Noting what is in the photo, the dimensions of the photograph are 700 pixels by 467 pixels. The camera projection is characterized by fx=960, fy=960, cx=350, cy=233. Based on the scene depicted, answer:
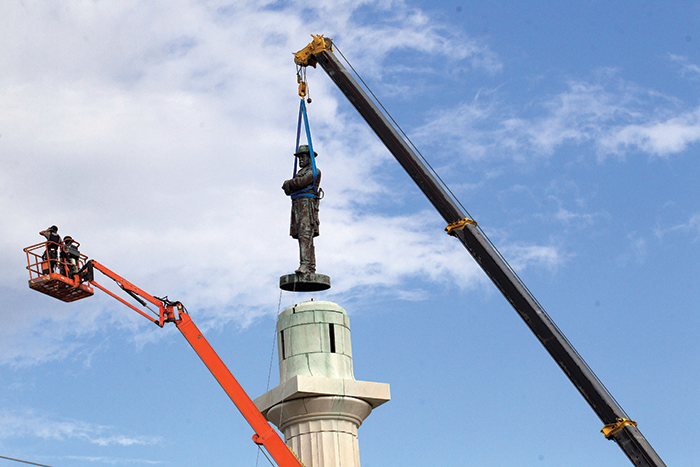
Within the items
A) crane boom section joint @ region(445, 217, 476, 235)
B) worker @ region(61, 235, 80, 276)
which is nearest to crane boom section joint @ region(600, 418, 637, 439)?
crane boom section joint @ region(445, 217, 476, 235)

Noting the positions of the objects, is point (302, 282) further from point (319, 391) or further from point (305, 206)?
point (319, 391)

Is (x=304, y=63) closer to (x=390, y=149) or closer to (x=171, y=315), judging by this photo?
(x=390, y=149)

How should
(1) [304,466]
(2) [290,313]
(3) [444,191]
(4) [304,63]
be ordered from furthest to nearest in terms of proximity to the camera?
(4) [304,63], (3) [444,191], (2) [290,313], (1) [304,466]

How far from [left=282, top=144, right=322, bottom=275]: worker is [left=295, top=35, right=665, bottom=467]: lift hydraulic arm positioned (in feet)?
17.7

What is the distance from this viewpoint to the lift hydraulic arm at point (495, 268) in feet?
91.9

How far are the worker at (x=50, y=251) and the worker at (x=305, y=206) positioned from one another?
679 cm

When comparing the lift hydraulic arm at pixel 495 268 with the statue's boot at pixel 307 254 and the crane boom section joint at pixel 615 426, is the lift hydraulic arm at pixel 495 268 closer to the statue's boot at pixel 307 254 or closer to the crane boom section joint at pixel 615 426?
Result: the crane boom section joint at pixel 615 426

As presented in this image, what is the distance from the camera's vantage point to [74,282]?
1038 inches

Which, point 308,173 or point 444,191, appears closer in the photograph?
point 308,173

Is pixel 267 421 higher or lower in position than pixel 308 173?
lower

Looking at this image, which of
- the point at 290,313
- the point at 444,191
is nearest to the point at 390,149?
the point at 444,191

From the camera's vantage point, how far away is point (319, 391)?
82.5ft

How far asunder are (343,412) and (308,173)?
24.6 feet

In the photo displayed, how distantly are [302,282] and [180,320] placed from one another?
3648 millimetres
